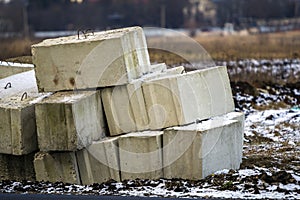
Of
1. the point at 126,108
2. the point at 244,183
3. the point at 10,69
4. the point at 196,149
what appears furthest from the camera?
the point at 10,69

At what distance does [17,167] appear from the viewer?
8.99 metres

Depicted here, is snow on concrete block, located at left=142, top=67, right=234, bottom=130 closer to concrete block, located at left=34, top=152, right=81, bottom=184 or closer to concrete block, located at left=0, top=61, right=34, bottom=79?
concrete block, located at left=34, top=152, right=81, bottom=184

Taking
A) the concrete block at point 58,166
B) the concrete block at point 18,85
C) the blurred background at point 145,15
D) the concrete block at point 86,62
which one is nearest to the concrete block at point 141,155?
the concrete block at point 58,166

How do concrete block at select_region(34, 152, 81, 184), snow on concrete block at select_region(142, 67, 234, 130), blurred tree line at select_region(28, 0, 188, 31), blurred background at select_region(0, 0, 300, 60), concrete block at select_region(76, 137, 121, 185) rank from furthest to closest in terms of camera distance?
blurred tree line at select_region(28, 0, 188, 31) → blurred background at select_region(0, 0, 300, 60) → snow on concrete block at select_region(142, 67, 234, 130) → concrete block at select_region(76, 137, 121, 185) → concrete block at select_region(34, 152, 81, 184)

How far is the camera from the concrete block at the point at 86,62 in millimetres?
8688

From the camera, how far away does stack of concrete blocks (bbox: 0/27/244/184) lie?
8.42 metres

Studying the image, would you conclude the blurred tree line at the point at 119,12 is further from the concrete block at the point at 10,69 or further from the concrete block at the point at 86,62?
the concrete block at the point at 86,62

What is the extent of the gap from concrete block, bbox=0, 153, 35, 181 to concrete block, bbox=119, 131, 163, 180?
1.34m

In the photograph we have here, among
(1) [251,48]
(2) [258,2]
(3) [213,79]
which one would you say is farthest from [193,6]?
(3) [213,79]

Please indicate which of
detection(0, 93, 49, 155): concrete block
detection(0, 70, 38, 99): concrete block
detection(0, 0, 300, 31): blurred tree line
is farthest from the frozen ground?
detection(0, 0, 300, 31): blurred tree line

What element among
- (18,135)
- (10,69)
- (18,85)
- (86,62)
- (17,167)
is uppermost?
(86,62)

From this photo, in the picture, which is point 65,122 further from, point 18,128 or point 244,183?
point 244,183

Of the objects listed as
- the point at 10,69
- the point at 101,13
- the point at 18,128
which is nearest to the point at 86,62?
the point at 18,128

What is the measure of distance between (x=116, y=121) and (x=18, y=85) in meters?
2.10
